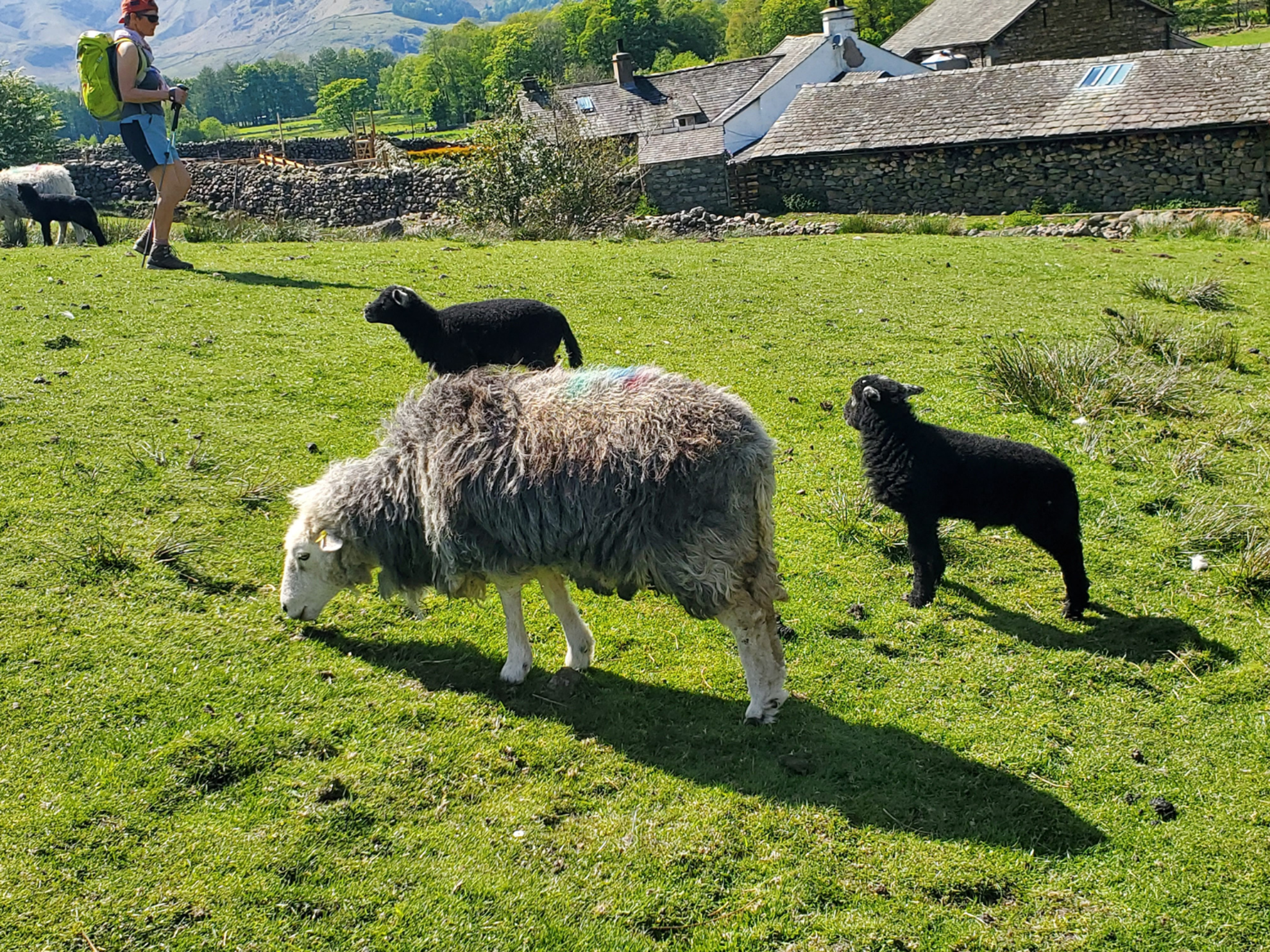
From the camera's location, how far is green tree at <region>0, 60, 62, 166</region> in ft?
153

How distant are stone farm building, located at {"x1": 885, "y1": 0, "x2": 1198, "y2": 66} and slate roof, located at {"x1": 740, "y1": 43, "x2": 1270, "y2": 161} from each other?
1551cm

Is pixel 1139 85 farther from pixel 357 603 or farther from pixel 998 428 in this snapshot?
pixel 357 603

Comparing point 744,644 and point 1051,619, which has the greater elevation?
point 744,644

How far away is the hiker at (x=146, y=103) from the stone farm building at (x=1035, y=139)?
2287 cm

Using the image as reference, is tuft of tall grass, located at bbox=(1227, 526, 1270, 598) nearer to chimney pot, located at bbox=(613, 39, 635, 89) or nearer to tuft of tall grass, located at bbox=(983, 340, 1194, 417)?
tuft of tall grass, located at bbox=(983, 340, 1194, 417)

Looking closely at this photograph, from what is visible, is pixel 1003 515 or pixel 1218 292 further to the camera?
pixel 1218 292

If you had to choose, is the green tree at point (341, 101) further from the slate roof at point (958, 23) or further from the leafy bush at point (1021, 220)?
the leafy bush at point (1021, 220)

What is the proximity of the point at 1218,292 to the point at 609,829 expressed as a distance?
13490mm

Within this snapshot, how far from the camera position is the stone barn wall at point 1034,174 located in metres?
26.3

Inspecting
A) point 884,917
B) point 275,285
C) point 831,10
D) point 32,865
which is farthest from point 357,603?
point 831,10

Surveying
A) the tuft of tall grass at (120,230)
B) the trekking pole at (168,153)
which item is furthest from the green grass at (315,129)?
the trekking pole at (168,153)

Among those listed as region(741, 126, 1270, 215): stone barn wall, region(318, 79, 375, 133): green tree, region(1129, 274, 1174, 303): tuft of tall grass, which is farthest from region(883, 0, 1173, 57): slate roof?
region(318, 79, 375, 133): green tree

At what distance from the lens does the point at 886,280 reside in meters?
15.6

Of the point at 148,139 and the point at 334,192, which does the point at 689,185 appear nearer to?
the point at 334,192
